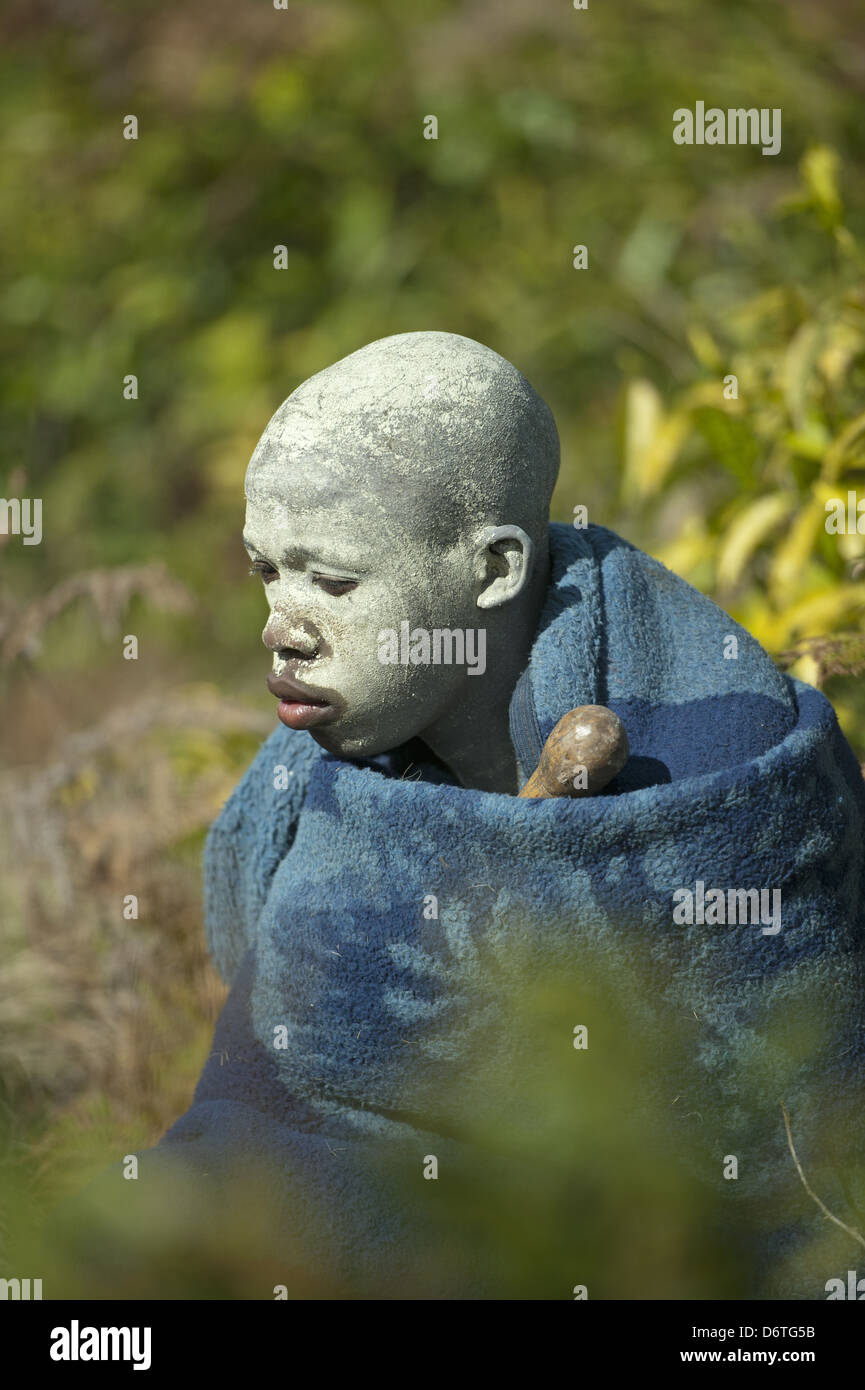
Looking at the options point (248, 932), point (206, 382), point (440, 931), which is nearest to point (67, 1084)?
point (248, 932)

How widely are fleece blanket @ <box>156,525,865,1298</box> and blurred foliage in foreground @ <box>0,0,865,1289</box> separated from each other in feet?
4.93

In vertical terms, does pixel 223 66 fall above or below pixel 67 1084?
above

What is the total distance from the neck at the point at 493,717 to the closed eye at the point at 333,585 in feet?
0.60

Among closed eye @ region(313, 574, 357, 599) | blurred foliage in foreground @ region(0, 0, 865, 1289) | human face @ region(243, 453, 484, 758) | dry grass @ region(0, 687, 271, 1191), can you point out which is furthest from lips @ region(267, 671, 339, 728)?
blurred foliage in foreground @ region(0, 0, 865, 1289)

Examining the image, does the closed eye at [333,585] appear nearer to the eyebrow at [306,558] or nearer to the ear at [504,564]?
the eyebrow at [306,558]

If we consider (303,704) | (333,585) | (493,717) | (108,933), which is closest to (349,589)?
(333,585)

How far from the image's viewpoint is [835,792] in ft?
5.59

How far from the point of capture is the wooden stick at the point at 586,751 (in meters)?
1.55

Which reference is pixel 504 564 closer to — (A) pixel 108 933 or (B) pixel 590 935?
(B) pixel 590 935

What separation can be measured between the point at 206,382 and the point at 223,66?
140cm

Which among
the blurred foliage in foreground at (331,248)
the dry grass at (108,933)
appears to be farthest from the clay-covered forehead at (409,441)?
the blurred foliage in foreground at (331,248)

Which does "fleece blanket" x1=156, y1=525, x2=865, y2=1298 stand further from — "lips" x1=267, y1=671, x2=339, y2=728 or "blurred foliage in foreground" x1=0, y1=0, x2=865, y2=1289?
"blurred foliage in foreground" x1=0, y1=0, x2=865, y2=1289

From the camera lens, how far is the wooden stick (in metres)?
1.55
